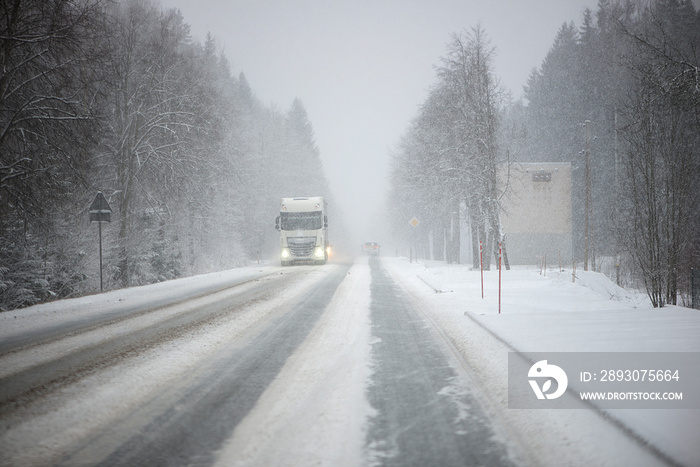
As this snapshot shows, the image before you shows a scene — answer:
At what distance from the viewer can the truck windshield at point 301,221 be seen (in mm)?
24078

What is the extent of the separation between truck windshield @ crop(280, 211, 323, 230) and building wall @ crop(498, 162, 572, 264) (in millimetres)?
17018

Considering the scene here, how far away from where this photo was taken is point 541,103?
48.7 metres

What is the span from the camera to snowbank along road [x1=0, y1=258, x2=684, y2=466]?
2744 mm

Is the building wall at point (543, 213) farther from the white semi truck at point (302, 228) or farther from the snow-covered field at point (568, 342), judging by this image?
the snow-covered field at point (568, 342)

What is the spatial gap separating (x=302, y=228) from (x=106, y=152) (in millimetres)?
11102

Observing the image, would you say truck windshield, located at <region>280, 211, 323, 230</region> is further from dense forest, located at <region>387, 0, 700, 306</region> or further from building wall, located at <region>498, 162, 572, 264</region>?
building wall, located at <region>498, 162, 572, 264</region>

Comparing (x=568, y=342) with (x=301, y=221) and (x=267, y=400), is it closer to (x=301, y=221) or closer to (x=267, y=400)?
(x=267, y=400)

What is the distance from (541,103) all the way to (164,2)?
43635 mm

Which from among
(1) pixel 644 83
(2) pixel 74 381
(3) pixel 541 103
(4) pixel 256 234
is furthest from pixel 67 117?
(3) pixel 541 103

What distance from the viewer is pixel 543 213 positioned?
33.1 m
